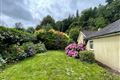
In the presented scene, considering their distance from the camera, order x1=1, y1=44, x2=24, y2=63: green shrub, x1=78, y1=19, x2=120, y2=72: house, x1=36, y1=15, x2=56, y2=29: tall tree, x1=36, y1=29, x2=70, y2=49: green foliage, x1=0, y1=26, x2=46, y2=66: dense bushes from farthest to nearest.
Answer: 1. x1=36, y1=15, x2=56, y2=29: tall tree
2. x1=36, y1=29, x2=70, y2=49: green foliage
3. x1=0, y1=26, x2=46, y2=66: dense bushes
4. x1=1, y1=44, x2=24, y2=63: green shrub
5. x1=78, y1=19, x2=120, y2=72: house

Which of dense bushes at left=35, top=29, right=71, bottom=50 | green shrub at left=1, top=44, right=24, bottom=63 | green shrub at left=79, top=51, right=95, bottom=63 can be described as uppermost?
dense bushes at left=35, top=29, right=71, bottom=50

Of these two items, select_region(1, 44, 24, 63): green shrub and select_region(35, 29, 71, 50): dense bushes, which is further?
select_region(35, 29, 71, 50): dense bushes

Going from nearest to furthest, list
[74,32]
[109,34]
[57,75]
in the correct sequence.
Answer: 1. [57,75]
2. [109,34]
3. [74,32]

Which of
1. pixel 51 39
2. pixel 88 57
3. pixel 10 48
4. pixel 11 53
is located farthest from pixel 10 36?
pixel 51 39

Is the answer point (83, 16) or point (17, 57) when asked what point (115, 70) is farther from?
point (83, 16)

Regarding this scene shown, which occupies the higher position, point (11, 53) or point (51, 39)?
point (51, 39)

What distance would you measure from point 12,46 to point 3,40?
106 cm

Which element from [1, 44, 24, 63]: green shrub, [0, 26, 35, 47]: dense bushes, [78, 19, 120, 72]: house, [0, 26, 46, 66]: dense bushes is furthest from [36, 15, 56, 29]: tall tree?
[1, 44, 24, 63]: green shrub

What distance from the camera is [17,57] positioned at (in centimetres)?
1525

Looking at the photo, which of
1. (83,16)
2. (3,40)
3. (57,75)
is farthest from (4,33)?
(83,16)

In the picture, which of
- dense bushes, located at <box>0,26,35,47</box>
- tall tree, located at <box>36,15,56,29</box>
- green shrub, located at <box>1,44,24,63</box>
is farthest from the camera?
tall tree, located at <box>36,15,56,29</box>

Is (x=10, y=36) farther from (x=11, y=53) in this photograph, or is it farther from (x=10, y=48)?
(x=11, y=53)

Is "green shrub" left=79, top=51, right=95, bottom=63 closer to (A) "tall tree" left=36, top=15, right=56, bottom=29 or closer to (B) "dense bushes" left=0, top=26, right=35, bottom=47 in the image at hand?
(B) "dense bushes" left=0, top=26, right=35, bottom=47

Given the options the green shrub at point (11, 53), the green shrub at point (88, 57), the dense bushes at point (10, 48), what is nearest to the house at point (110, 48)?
the green shrub at point (88, 57)
